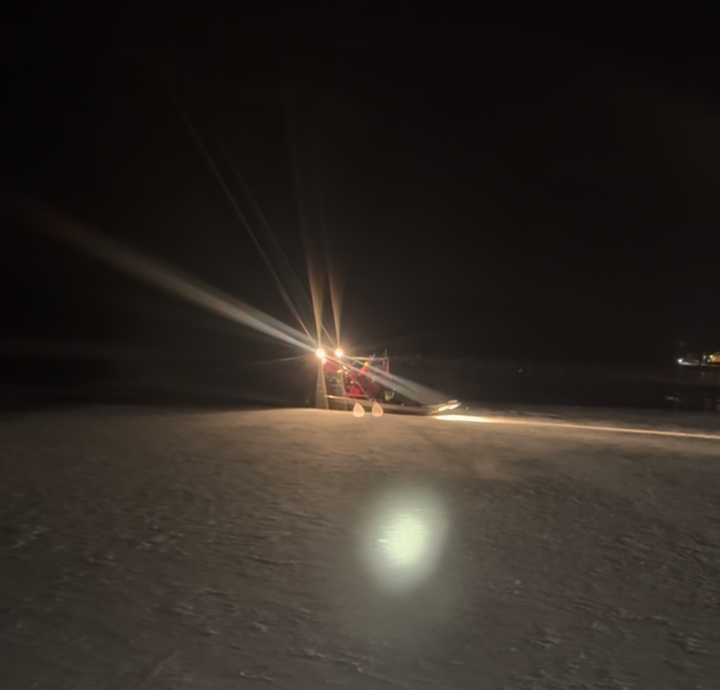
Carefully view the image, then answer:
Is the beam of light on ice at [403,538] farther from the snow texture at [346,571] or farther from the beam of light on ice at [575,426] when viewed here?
the beam of light on ice at [575,426]

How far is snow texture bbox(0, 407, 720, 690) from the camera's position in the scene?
14.0ft

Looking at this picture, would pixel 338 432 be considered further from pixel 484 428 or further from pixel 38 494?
pixel 38 494

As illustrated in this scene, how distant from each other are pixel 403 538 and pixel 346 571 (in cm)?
109

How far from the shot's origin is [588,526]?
7516mm

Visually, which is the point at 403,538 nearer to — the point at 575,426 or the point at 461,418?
the point at 575,426

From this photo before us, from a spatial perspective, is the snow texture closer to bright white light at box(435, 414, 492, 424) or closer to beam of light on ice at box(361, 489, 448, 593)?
beam of light on ice at box(361, 489, 448, 593)

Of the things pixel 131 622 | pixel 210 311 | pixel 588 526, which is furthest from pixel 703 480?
pixel 210 311

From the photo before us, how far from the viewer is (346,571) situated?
19.5ft

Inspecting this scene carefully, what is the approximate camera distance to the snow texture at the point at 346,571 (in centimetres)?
428

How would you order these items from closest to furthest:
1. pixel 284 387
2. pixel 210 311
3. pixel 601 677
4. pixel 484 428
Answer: pixel 601 677 < pixel 484 428 < pixel 284 387 < pixel 210 311

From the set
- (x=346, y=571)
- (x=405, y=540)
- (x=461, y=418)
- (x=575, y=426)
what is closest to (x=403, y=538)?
(x=405, y=540)

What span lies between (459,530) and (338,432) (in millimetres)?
6961

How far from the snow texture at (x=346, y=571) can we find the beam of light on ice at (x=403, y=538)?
0.04 m

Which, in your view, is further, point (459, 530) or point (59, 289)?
point (59, 289)
